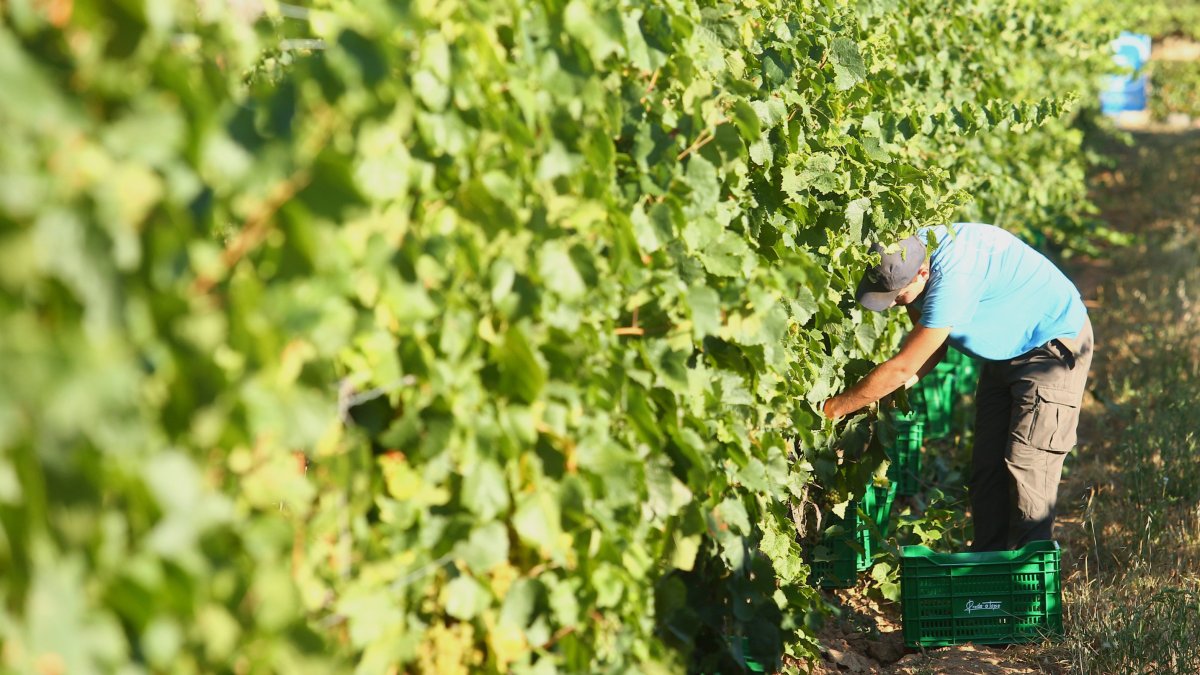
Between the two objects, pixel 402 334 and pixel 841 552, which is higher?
pixel 402 334

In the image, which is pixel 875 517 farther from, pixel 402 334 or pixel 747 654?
pixel 402 334

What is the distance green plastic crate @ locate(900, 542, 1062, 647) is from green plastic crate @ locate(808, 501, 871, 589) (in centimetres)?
38

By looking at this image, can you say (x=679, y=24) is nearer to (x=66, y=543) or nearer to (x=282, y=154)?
(x=282, y=154)

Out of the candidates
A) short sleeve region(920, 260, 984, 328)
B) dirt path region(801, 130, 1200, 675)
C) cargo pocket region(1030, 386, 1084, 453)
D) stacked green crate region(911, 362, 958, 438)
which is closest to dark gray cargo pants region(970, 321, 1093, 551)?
cargo pocket region(1030, 386, 1084, 453)

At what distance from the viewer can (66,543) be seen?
4.49ft

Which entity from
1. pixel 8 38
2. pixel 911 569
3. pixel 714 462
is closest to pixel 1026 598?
pixel 911 569

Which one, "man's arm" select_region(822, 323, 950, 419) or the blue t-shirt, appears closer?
"man's arm" select_region(822, 323, 950, 419)

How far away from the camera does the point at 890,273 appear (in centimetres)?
407

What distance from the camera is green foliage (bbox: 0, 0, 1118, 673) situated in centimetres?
133

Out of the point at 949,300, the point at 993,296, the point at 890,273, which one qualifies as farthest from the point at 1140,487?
the point at 890,273

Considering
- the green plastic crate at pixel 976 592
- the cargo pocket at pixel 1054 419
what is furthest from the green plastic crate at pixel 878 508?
the cargo pocket at pixel 1054 419

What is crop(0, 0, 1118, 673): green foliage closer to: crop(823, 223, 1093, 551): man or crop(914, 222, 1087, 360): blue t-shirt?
crop(823, 223, 1093, 551): man

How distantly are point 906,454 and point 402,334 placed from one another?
391 centimetres

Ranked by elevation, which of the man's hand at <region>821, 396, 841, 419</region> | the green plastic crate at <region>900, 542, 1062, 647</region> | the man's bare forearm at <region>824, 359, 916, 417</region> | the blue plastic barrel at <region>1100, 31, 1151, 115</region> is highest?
the man's bare forearm at <region>824, 359, 916, 417</region>
